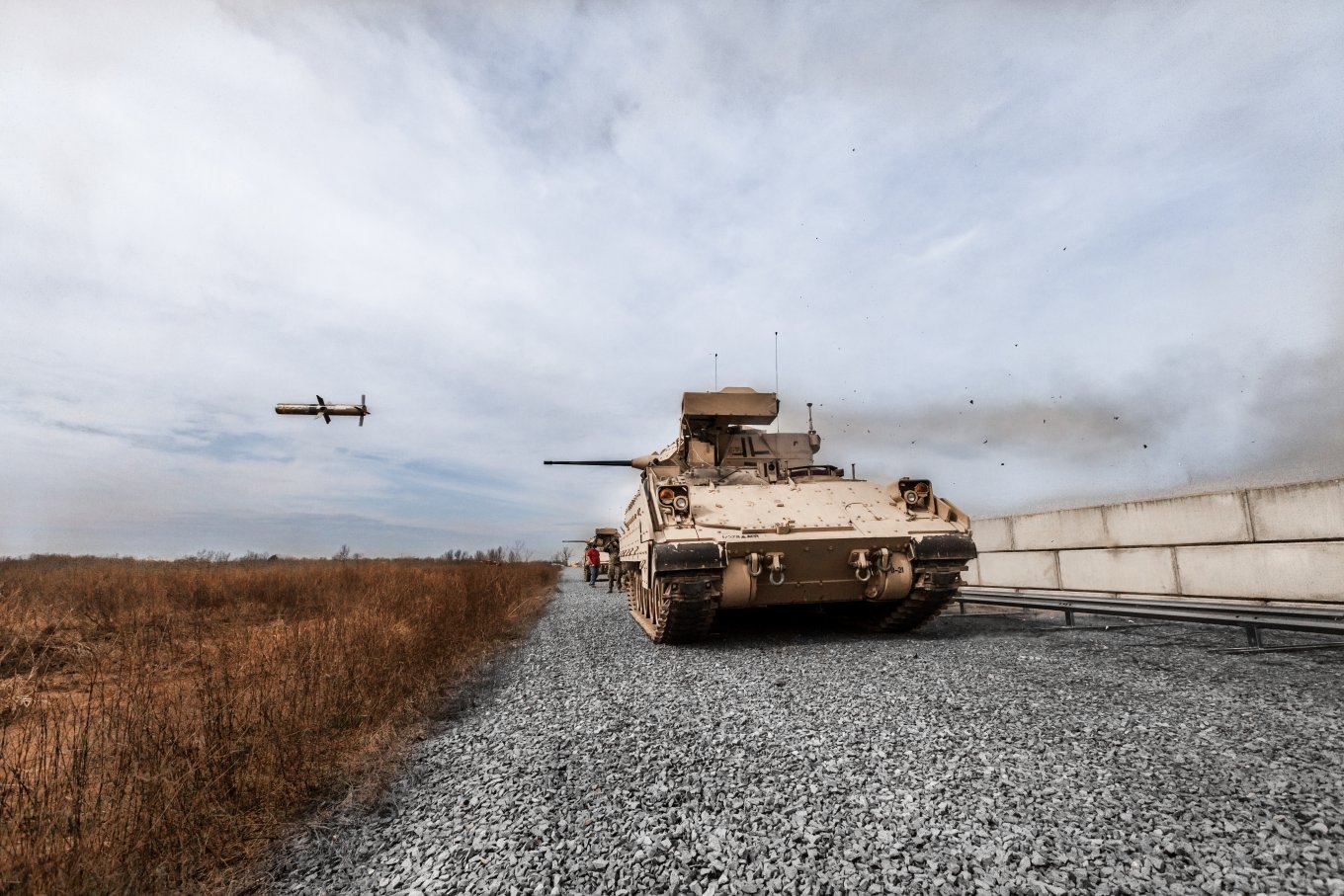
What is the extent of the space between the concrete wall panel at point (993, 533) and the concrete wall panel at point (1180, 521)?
94.4 inches

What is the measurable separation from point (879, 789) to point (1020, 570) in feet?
33.1

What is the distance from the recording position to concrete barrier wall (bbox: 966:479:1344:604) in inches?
271

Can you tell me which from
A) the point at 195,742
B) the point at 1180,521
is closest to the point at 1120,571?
the point at 1180,521

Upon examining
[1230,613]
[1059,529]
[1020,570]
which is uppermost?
[1059,529]

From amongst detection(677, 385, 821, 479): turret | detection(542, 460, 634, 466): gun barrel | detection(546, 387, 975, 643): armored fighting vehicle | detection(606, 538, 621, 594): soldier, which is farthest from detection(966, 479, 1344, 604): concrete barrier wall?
detection(606, 538, 621, 594): soldier

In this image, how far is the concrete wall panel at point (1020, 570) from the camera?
10.9 m

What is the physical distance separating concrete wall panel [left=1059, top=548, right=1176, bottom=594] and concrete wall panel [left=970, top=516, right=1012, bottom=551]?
4.44ft

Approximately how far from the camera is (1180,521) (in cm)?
836

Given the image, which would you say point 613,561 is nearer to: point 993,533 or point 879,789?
point 993,533

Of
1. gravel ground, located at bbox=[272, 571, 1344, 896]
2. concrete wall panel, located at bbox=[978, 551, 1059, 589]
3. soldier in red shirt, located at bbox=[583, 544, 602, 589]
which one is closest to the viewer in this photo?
gravel ground, located at bbox=[272, 571, 1344, 896]

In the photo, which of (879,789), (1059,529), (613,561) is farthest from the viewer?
(613,561)

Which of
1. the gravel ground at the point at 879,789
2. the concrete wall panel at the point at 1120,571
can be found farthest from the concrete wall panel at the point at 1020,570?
the gravel ground at the point at 879,789

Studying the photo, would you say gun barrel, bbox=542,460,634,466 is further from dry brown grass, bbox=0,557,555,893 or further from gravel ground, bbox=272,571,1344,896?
gravel ground, bbox=272,571,1344,896

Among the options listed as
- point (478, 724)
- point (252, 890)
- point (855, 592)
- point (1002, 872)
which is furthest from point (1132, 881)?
point (855, 592)
